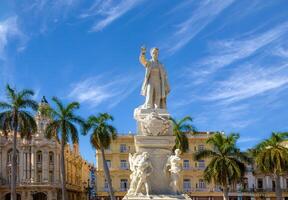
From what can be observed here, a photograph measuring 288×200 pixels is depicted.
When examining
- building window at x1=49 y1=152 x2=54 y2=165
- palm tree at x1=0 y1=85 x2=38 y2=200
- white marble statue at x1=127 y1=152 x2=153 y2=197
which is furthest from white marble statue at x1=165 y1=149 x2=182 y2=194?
building window at x1=49 y1=152 x2=54 y2=165

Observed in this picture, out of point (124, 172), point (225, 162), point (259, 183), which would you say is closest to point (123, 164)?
point (124, 172)

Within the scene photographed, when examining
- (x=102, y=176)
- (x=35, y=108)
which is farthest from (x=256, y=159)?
(x=102, y=176)

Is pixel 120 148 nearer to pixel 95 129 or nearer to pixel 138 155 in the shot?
pixel 95 129

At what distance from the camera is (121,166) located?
87.0 m

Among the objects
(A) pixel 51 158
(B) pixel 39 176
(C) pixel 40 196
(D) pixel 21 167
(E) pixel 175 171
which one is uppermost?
(A) pixel 51 158

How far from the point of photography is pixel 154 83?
2078cm

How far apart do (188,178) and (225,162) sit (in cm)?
3089

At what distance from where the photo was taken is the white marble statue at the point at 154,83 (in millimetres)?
20688

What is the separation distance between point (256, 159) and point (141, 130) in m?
44.9

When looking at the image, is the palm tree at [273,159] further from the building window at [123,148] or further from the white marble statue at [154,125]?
the white marble statue at [154,125]

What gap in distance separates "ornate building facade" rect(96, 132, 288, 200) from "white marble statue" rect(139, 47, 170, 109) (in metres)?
66.3

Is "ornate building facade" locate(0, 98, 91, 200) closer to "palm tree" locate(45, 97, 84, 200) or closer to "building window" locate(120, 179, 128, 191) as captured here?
"building window" locate(120, 179, 128, 191)

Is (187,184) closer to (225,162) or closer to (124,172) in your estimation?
(124,172)

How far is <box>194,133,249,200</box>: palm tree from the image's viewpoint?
5747 centimetres
